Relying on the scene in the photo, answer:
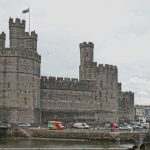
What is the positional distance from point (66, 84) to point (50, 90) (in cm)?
312

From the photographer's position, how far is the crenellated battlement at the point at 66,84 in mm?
68688

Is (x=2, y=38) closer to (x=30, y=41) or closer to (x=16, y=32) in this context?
(x=16, y=32)

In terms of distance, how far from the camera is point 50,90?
68.8 m

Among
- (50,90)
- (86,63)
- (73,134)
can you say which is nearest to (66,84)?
(50,90)

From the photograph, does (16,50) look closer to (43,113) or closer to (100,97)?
(43,113)

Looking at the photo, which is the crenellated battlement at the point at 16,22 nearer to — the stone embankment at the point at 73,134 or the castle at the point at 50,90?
the castle at the point at 50,90

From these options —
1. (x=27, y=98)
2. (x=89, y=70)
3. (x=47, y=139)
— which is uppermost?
(x=89, y=70)

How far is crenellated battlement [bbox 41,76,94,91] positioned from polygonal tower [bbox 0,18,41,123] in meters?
3.64

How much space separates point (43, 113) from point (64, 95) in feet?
14.2

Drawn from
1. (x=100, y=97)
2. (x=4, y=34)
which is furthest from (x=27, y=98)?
(x=100, y=97)

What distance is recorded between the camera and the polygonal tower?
61469 millimetres

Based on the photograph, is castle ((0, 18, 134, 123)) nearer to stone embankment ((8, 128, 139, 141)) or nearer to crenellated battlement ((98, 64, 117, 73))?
crenellated battlement ((98, 64, 117, 73))

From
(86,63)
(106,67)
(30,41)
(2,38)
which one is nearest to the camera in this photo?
(2,38)

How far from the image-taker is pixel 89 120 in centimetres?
7294
